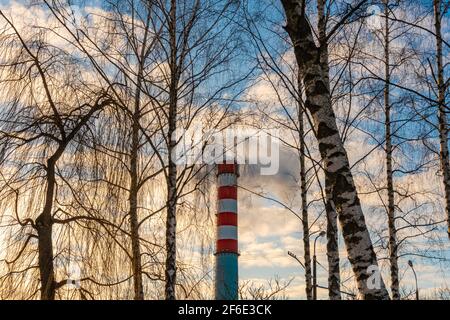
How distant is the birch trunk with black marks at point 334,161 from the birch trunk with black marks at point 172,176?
2798mm

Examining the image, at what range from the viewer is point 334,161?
4.97 metres

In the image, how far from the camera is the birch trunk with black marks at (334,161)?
185 inches

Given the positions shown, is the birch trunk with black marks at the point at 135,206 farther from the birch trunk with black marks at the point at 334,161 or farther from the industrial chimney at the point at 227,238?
the industrial chimney at the point at 227,238

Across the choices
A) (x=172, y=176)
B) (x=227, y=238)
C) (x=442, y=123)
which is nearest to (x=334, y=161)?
(x=172, y=176)

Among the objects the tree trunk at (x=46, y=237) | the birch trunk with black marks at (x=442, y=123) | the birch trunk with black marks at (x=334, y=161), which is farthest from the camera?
the birch trunk with black marks at (x=442, y=123)

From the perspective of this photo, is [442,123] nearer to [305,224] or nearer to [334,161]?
[305,224]

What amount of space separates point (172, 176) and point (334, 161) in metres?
3.22

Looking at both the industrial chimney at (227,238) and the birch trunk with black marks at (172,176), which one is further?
the industrial chimney at (227,238)

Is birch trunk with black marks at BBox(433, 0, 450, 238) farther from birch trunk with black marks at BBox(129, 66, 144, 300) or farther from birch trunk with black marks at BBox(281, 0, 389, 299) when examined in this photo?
birch trunk with black marks at BBox(129, 66, 144, 300)

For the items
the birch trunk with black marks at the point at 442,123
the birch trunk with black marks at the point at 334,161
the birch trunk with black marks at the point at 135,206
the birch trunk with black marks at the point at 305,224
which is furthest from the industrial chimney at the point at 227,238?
the birch trunk with black marks at the point at 334,161

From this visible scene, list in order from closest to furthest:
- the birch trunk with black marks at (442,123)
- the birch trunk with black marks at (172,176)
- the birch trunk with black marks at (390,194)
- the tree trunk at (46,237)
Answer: the tree trunk at (46,237) → the birch trunk with black marks at (172,176) → the birch trunk with black marks at (442,123) → the birch trunk with black marks at (390,194)

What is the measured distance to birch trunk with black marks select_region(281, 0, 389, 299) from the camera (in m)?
4.71

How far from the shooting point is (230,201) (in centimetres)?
3139
